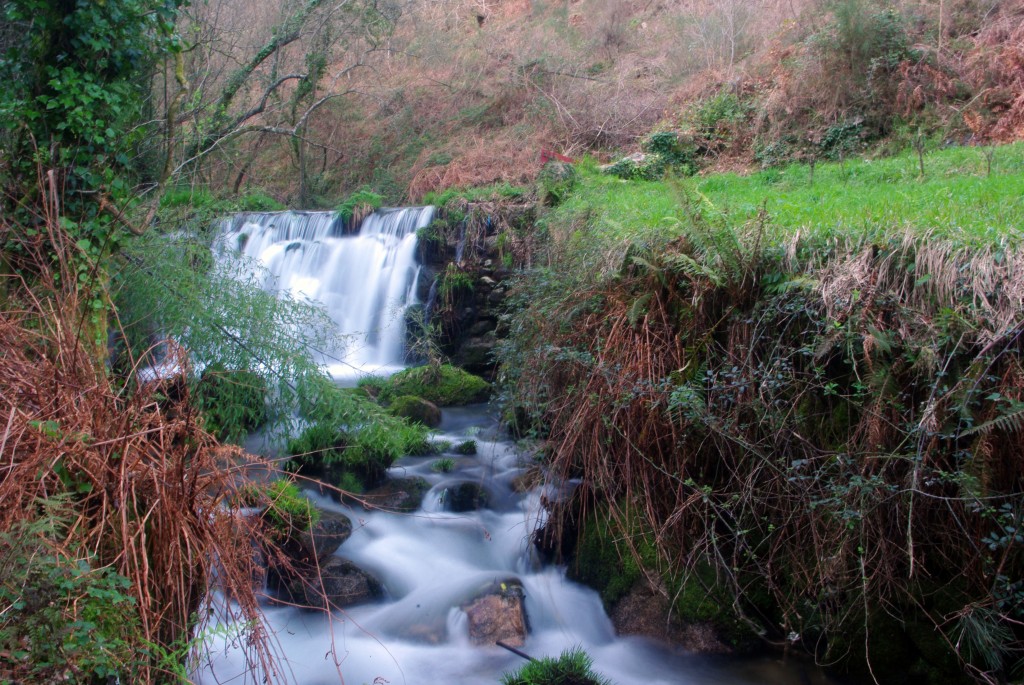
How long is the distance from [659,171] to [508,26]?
36.0ft

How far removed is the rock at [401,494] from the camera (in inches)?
278

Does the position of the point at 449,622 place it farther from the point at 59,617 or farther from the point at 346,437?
the point at 59,617

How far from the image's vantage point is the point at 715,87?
50.3 feet

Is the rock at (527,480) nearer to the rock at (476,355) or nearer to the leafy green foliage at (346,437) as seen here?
the leafy green foliage at (346,437)

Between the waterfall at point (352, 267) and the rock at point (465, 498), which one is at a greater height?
the waterfall at point (352, 267)

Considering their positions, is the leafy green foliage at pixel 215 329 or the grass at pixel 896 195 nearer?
the grass at pixel 896 195

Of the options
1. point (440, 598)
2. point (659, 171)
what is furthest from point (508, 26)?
point (440, 598)

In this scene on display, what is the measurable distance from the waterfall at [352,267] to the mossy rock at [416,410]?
1955 millimetres

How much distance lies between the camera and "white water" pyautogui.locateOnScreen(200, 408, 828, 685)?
504 centimetres

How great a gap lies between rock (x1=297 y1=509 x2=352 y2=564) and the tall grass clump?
1.95m

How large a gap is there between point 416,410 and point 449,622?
3336 mm

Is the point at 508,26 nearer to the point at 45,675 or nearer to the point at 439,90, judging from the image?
the point at 439,90

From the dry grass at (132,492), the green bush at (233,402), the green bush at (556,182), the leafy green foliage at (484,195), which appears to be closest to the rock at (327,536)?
the green bush at (233,402)

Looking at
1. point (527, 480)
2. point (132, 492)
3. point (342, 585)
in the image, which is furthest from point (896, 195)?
point (132, 492)
